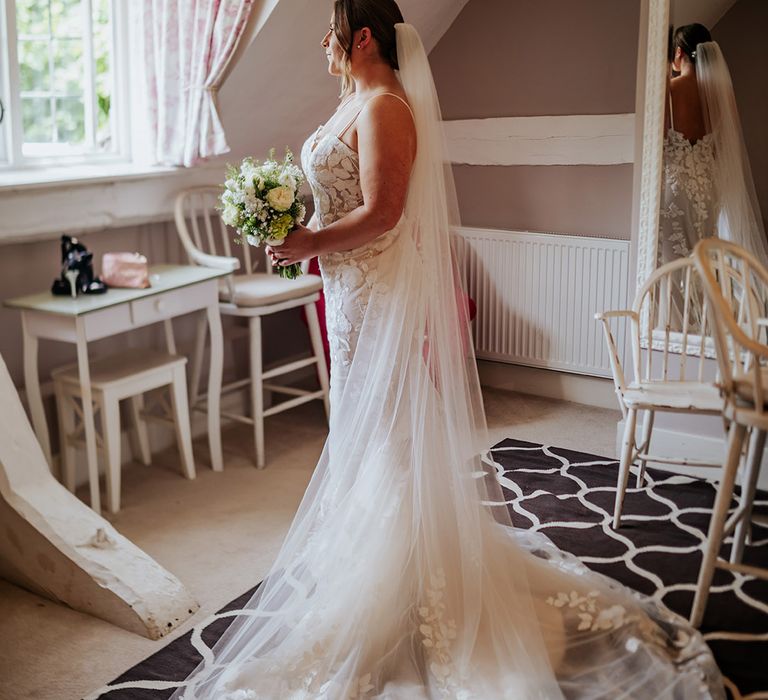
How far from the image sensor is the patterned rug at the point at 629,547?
2.47 metres

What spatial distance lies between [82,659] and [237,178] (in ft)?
4.43

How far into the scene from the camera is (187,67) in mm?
3797

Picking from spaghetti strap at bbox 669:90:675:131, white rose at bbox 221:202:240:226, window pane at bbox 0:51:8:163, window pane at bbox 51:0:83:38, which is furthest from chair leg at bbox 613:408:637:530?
window pane at bbox 51:0:83:38

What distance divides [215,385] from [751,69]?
2373mm

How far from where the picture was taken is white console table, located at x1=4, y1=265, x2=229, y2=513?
3.20 m

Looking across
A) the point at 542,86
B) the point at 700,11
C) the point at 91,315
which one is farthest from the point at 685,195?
the point at 91,315

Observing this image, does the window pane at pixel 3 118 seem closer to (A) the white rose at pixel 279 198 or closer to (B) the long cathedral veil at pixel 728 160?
(A) the white rose at pixel 279 198

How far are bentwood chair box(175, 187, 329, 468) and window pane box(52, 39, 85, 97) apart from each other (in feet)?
1.94

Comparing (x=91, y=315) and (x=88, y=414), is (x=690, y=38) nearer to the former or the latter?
(x=91, y=315)

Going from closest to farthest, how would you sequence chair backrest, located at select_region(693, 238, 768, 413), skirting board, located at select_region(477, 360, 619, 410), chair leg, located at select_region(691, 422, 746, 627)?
chair backrest, located at select_region(693, 238, 768, 413) → chair leg, located at select_region(691, 422, 746, 627) → skirting board, located at select_region(477, 360, 619, 410)

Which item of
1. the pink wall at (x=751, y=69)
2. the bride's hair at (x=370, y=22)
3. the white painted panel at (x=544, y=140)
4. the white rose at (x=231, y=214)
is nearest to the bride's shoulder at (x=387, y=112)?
the bride's hair at (x=370, y=22)

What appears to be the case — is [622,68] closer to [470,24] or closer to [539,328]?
[470,24]

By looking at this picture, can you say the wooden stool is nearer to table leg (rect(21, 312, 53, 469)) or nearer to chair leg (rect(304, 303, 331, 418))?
table leg (rect(21, 312, 53, 469))

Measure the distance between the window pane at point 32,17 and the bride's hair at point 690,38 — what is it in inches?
94.1
